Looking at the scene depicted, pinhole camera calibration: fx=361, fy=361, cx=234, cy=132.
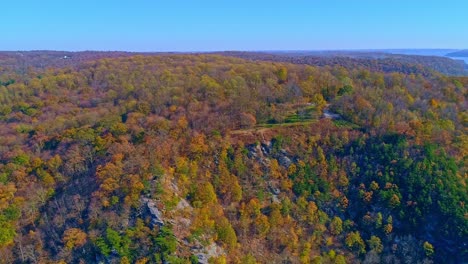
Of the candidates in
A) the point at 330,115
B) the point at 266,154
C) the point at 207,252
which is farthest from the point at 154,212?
the point at 330,115

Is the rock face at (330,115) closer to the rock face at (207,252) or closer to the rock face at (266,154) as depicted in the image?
the rock face at (266,154)

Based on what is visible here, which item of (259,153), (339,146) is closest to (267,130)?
(259,153)

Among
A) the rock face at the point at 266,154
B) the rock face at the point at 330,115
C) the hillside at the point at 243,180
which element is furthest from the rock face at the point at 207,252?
the rock face at the point at 330,115

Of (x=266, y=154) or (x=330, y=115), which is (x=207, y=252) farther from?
(x=330, y=115)

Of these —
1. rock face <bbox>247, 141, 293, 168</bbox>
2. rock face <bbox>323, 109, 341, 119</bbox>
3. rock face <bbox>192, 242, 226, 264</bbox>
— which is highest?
rock face <bbox>323, 109, 341, 119</bbox>

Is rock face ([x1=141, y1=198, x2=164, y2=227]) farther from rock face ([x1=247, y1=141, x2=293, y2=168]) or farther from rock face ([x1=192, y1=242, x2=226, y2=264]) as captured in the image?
rock face ([x1=247, y1=141, x2=293, y2=168])

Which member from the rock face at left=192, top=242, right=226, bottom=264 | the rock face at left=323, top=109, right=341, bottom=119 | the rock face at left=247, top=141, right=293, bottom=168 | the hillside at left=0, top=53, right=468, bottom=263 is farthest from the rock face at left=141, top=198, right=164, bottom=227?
the rock face at left=323, top=109, right=341, bottom=119

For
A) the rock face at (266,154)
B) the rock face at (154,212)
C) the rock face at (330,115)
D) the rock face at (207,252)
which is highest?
the rock face at (330,115)

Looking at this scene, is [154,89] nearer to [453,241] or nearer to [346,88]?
[346,88]
